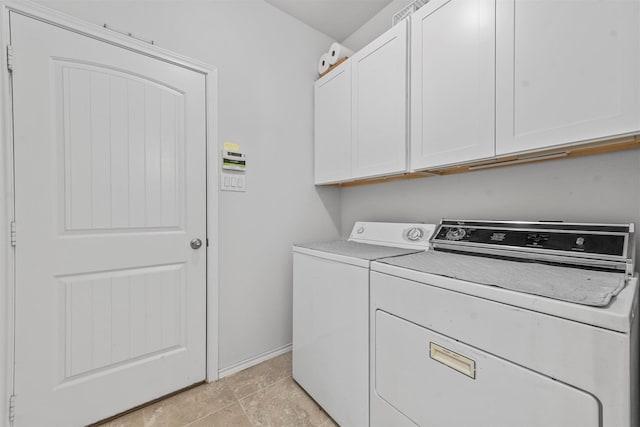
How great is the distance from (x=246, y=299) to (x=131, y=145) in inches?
49.1

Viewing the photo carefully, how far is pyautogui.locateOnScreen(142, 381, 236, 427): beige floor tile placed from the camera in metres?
1.45

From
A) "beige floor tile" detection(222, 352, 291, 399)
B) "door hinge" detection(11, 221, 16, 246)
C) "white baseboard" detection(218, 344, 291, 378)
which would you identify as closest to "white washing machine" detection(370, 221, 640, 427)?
"beige floor tile" detection(222, 352, 291, 399)

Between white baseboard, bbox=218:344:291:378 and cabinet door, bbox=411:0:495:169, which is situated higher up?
cabinet door, bbox=411:0:495:169

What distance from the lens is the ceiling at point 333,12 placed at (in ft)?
6.61

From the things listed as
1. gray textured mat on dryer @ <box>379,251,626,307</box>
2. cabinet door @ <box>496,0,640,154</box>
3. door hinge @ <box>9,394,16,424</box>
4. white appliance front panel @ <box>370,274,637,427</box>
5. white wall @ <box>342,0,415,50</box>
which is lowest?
door hinge @ <box>9,394,16,424</box>

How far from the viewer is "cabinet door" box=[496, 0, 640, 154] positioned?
35.3 inches

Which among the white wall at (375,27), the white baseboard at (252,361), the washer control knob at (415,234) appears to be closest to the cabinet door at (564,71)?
the washer control knob at (415,234)

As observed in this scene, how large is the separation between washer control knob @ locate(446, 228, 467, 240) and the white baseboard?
61.5 inches

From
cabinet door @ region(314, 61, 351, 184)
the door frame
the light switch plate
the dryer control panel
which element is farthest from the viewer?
cabinet door @ region(314, 61, 351, 184)

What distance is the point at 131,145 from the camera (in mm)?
1502

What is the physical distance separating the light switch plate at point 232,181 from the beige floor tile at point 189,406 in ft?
4.35

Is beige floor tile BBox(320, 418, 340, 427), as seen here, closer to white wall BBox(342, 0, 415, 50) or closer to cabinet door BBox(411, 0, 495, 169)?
cabinet door BBox(411, 0, 495, 169)

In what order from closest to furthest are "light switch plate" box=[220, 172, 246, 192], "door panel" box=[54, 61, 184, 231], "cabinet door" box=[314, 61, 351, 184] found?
1. "door panel" box=[54, 61, 184, 231]
2. "light switch plate" box=[220, 172, 246, 192]
3. "cabinet door" box=[314, 61, 351, 184]

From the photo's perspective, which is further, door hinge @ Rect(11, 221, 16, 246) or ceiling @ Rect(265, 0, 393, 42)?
ceiling @ Rect(265, 0, 393, 42)
